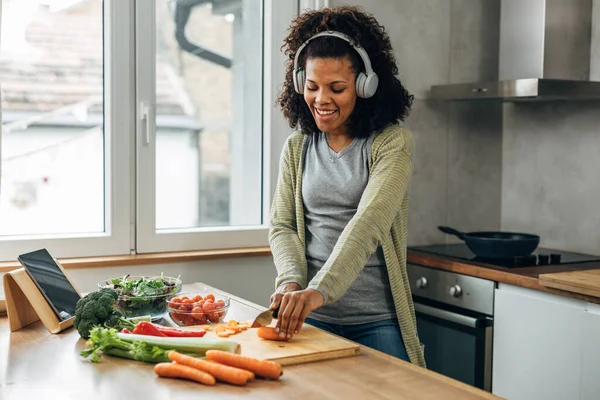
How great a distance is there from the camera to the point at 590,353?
2355 mm

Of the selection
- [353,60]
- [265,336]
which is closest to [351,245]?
[265,336]

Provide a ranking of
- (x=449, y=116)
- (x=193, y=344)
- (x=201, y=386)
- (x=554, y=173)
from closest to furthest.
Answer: (x=201, y=386)
(x=193, y=344)
(x=554, y=173)
(x=449, y=116)

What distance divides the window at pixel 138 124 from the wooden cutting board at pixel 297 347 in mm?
1141

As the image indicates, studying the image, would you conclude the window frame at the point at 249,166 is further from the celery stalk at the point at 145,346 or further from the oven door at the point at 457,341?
the celery stalk at the point at 145,346

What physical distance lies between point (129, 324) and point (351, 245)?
58cm

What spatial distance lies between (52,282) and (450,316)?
1.47 metres

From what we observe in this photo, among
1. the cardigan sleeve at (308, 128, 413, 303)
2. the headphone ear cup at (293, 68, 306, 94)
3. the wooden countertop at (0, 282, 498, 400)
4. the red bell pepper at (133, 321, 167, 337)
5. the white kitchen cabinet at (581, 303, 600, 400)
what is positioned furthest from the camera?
the white kitchen cabinet at (581, 303, 600, 400)

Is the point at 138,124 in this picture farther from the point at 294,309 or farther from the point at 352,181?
the point at 294,309

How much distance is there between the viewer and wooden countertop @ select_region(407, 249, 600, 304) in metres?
2.47

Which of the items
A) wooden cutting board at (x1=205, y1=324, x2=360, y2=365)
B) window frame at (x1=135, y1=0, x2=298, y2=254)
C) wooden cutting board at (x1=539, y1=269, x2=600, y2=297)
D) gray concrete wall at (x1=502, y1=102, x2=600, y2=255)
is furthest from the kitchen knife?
gray concrete wall at (x1=502, y1=102, x2=600, y2=255)

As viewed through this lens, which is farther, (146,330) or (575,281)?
(575,281)

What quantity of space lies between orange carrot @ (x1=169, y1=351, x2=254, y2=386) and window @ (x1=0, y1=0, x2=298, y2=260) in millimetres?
A: 1310

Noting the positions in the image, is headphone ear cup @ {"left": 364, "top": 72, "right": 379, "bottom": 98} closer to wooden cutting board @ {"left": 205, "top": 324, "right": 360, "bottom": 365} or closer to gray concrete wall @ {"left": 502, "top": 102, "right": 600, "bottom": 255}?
wooden cutting board @ {"left": 205, "top": 324, "right": 360, "bottom": 365}

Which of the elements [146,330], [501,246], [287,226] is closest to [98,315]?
[146,330]
